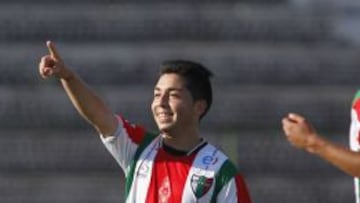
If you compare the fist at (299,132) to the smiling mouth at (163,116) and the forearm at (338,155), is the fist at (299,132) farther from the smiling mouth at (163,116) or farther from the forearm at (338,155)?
the smiling mouth at (163,116)

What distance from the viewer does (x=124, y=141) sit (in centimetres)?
583

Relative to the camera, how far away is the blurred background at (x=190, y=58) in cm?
1074

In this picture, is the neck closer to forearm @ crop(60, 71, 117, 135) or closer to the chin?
the chin

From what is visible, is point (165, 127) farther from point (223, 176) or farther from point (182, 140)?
point (223, 176)

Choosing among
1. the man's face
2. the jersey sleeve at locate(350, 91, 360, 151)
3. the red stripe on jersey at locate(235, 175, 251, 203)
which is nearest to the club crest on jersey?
the red stripe on jersey at locate(235, 175, 251, 203)

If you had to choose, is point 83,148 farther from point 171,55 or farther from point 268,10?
point 268,10

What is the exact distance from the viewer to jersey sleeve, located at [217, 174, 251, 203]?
5719 mm

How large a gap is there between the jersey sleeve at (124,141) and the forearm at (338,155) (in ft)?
3.13

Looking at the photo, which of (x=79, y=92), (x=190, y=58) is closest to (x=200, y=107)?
(x=79, y=92)

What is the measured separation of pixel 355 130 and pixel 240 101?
5.07 metres

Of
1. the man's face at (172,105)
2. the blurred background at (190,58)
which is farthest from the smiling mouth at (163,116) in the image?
the blurred background at (190,58)

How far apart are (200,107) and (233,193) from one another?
38 centimetres

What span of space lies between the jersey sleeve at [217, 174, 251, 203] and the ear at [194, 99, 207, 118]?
297mm

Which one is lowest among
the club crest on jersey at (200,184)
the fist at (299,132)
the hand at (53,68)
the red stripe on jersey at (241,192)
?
the red stripe on jersey at (241,192)
